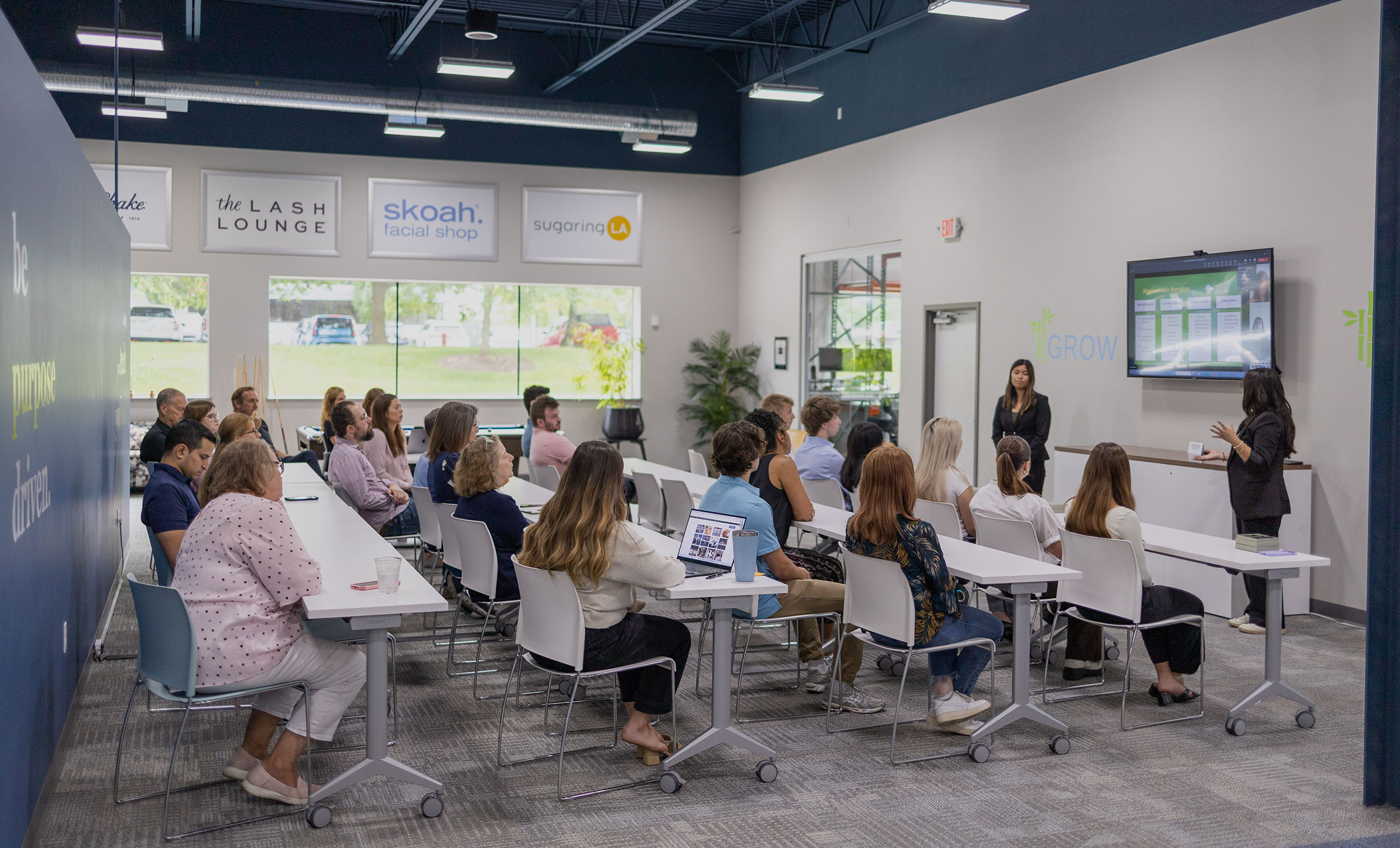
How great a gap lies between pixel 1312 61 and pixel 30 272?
6634 mm

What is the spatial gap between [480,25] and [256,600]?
21.4 feet

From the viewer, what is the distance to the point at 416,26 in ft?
34.1

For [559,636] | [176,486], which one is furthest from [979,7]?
[176,486]

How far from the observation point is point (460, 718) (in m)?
4.68

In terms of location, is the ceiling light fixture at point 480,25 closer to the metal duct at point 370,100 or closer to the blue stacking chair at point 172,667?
the metal duct at point 370,100

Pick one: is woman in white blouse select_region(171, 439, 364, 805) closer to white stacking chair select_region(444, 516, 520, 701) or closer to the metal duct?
white stacking chair select_region(444, 516, 520, 701)

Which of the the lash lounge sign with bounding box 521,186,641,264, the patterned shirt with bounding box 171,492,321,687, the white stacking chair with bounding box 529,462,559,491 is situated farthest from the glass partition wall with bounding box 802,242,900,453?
the patterned shirt with bounding box 171,492,321,687

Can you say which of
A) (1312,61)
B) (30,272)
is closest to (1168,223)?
(1312,61)

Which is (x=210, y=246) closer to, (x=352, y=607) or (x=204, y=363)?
(x=204, y=363)

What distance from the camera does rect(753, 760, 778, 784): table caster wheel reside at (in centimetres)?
395

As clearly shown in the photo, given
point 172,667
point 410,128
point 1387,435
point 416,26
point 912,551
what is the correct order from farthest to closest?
point 410,128, point 416,26, point 912,551, point 1387,435, point 172,667

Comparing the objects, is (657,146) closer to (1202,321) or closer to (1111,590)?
(1202,321)

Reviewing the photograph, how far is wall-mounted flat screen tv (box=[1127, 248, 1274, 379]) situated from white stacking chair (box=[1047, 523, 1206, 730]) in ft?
9.16

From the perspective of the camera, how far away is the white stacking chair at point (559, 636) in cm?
375
